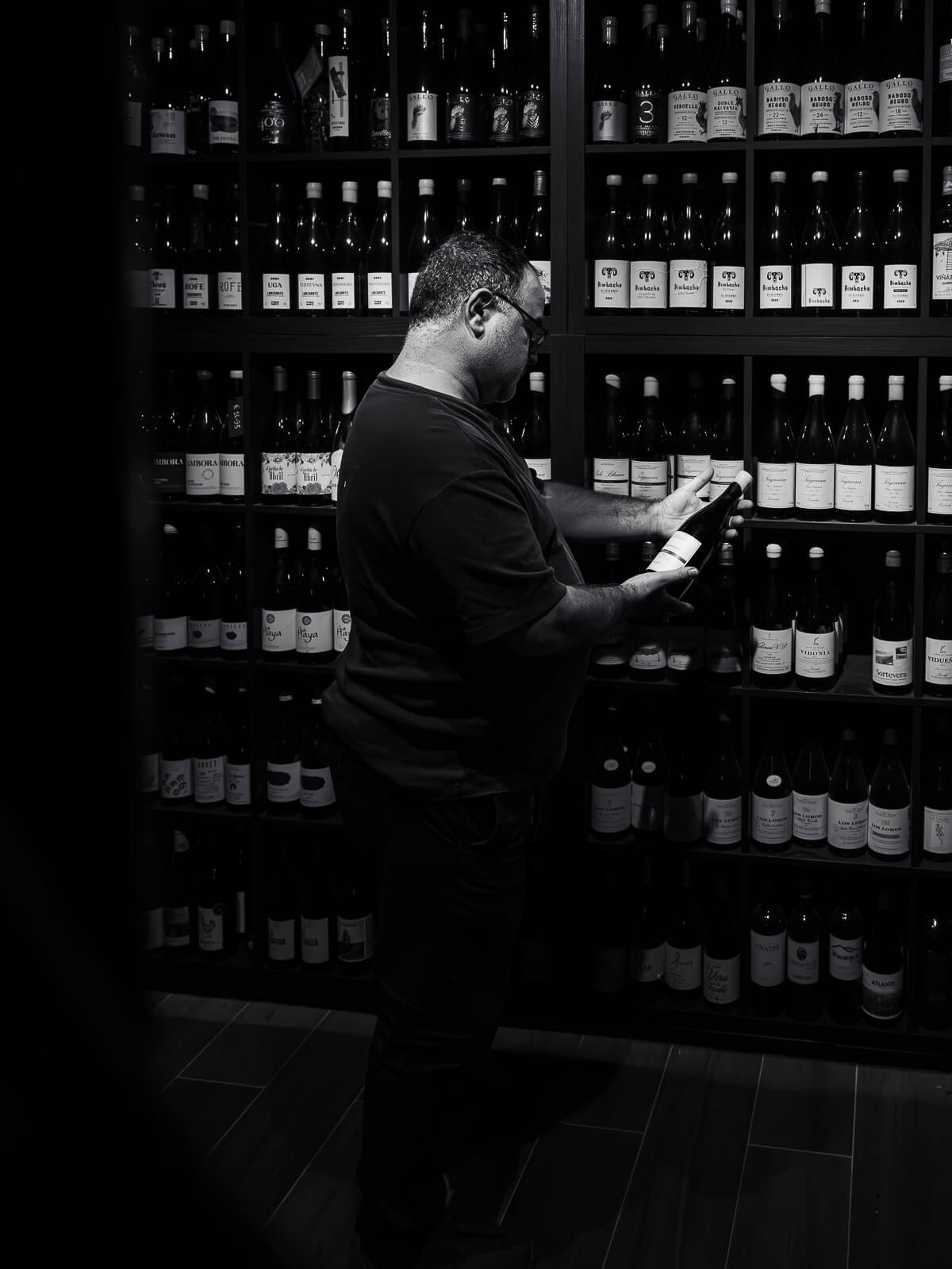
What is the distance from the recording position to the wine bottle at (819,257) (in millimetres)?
2752

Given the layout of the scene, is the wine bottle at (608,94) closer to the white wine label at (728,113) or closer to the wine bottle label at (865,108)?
the white wine label at (728,113)

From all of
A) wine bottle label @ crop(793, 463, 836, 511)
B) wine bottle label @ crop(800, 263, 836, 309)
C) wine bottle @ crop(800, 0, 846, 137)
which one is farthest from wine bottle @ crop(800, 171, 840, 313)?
wine bottle label @ crop(793, 463, 836, 511)

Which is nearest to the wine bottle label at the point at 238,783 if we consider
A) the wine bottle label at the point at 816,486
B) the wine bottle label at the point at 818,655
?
the wine bottle label at the point at 818,655

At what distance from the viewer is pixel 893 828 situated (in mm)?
2859

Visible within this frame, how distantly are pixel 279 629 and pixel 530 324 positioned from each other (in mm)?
1371

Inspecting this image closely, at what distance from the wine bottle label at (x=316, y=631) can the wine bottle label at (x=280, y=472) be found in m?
0.30

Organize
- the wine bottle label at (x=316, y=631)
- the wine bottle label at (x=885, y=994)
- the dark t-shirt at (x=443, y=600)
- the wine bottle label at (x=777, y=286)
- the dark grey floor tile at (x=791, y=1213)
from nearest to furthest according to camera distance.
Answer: the dark t-shirt at (x=443, y=600), the dark grey floor tile at (x=791, y=1213), the wine bottle label at (x=777, y=286), the wine bottle label at (x=885, y=994), the wine bottle label at (x=316, y=631)

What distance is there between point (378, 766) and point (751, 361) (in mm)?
1376

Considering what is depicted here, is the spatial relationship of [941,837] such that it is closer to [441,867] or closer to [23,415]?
[441,867]

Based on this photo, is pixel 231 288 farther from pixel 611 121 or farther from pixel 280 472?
pixel 611 121

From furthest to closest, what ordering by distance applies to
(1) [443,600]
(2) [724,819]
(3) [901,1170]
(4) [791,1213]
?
1. (2) [724,819]
2. (3) [901,1170]
3. (4) [791,1213]
4. (1) [443,600]

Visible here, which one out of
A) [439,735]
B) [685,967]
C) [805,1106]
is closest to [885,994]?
[805,1106]

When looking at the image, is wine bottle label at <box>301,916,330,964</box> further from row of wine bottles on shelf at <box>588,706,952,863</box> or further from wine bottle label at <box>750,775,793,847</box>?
wine bottle label at <box>750,775,793,847</box>

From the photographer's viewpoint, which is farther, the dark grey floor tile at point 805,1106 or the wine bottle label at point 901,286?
the wine bottle label at point 901,286
